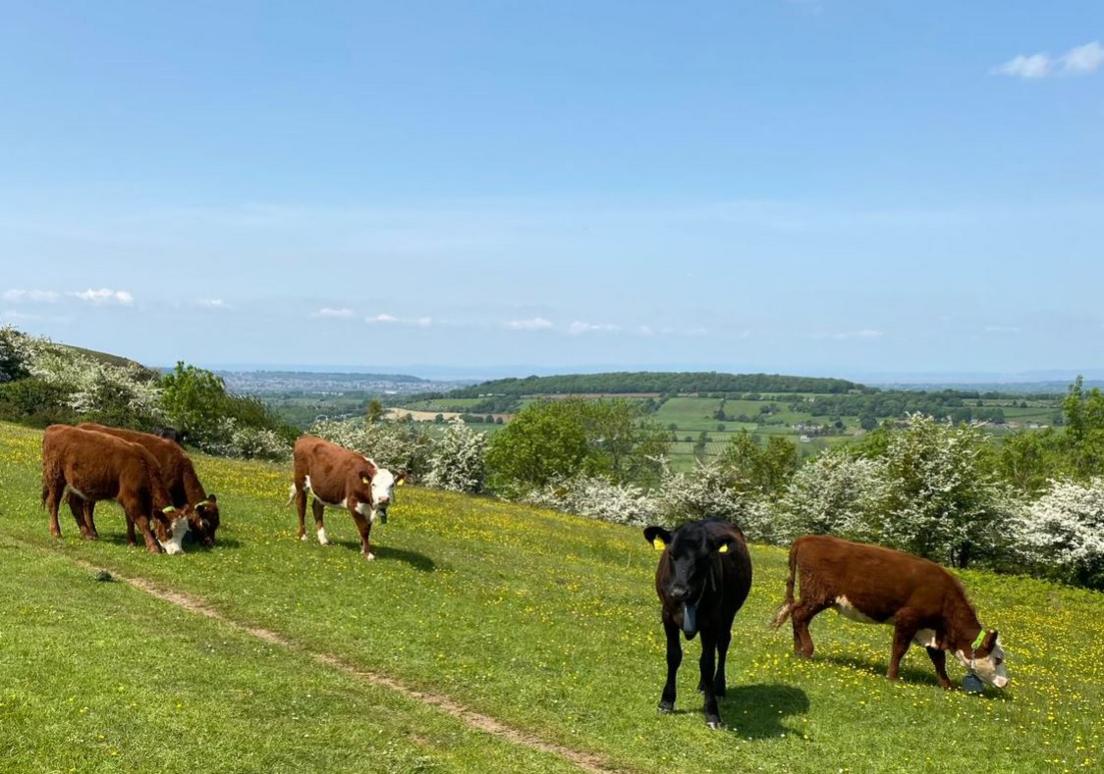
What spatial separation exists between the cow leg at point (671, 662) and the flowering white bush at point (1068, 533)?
51.9 metres

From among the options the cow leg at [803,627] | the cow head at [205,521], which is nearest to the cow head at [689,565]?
the cow leg at [803,627]

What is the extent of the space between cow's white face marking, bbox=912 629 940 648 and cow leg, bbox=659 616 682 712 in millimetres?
7420

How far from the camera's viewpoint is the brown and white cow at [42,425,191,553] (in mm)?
21516

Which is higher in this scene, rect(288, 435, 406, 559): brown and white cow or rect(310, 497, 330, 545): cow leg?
rect(288, 435, 406, 559): brown and white cow

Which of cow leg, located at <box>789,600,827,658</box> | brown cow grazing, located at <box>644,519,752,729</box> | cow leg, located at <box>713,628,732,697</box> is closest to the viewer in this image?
brown cow grazing, located at <box>644,519,752,729</box>

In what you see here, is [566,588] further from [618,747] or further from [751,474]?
[751,474]

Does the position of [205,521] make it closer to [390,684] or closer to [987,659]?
[390,684]

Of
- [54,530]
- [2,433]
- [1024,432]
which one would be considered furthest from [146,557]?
[1024,432]

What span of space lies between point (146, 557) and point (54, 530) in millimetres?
3168

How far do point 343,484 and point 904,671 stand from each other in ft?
52.3

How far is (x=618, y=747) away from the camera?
40.7 feet

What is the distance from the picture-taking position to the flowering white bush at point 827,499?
65.8 m

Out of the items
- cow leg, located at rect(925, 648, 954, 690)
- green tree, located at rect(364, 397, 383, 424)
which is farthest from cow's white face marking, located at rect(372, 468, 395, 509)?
green tree, located at rect(364, 397, 383, 424)

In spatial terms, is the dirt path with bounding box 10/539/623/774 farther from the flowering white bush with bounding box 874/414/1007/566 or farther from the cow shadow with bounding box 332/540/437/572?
the flowering white bush with bounding box 874/414/1007/566
